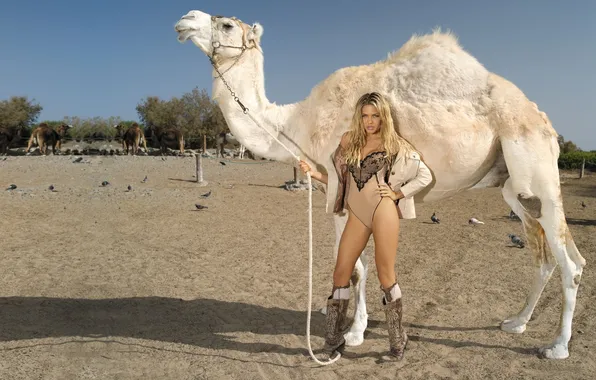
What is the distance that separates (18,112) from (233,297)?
5263 cm

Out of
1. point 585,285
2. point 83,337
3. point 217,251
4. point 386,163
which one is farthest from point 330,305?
point 217,251

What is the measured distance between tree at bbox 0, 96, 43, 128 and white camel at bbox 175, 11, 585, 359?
50.0 m

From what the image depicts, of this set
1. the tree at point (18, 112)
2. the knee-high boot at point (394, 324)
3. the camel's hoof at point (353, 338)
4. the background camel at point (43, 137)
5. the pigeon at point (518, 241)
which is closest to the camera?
the knee-high boot at point (394, 324)

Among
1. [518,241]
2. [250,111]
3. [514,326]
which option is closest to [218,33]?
[250,111]

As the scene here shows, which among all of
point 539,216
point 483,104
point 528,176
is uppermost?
point 483,104

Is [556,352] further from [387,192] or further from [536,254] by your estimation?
[387,192]

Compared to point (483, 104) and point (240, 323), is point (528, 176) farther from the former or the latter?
point (240, 323)

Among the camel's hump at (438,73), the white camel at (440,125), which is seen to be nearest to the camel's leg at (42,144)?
the white camel at (440,125)

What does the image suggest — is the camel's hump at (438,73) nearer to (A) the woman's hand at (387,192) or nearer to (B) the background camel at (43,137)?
(A) the woman's hand at (387,192)

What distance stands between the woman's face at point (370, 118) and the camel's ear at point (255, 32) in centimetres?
200

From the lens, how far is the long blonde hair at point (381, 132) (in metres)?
4.08

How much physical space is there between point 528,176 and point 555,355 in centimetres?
172

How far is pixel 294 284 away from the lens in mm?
7309

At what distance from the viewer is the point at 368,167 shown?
4.13m
